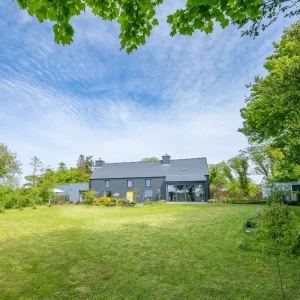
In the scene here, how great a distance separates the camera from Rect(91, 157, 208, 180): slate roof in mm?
30016

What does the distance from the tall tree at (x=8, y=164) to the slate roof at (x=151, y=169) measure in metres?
11.4

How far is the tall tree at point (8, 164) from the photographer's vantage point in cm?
3014

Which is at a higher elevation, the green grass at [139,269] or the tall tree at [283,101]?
the tall tree at [283,101]

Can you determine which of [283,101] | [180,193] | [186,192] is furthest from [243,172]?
[283,101]

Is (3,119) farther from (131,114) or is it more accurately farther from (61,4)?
(61,4)

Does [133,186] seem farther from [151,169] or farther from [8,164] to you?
[8,164]

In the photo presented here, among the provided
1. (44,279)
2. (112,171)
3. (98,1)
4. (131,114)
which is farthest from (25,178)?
(98,1)

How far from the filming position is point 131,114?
22.5 meters

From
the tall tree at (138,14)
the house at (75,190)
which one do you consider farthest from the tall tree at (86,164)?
the tall tree at (138,14)

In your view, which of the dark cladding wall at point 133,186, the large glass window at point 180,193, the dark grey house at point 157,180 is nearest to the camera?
the dark grey house at point 157,180

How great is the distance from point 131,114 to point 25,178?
2035 centimetres

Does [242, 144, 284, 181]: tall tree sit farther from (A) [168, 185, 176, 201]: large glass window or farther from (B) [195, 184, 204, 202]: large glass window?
(A) [168, 185, 176, 201]: large glass window

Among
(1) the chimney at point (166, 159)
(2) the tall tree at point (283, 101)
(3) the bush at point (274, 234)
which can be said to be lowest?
(3) the bush at point (274, 234)

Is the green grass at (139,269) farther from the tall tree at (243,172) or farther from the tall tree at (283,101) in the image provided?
the tall tree at (243,172)
